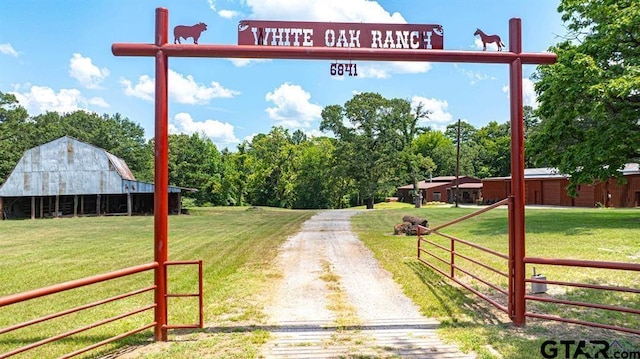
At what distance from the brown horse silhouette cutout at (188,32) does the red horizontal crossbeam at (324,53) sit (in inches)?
4.7

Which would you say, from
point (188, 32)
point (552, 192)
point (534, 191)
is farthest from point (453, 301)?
point (534, 191)

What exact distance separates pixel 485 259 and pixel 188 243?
32.3 feet

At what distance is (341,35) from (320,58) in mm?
408

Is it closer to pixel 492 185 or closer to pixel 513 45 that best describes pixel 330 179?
pixel 492 185

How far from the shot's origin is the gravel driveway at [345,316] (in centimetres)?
454

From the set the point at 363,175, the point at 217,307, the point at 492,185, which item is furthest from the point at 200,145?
the point at 217,307

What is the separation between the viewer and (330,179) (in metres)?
50.0

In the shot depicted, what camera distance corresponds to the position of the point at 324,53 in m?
5.20

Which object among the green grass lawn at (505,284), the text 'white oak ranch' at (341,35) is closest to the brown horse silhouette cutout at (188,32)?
the text 'white oak ranch' at (341,35)

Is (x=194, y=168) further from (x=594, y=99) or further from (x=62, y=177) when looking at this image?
(x=594, y=99)

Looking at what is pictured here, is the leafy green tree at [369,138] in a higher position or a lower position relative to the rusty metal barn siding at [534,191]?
higher

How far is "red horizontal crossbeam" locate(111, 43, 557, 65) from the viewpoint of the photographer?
5.05 meters

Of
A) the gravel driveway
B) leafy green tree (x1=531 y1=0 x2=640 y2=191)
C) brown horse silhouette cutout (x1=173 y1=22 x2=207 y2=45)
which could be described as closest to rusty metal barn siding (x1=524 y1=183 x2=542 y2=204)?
leafy green tree (x1=531 y1=0 x2=640 y2=191)

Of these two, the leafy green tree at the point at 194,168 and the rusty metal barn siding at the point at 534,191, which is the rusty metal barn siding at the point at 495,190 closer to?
the rusty metal barn siding at the point at 534,191
